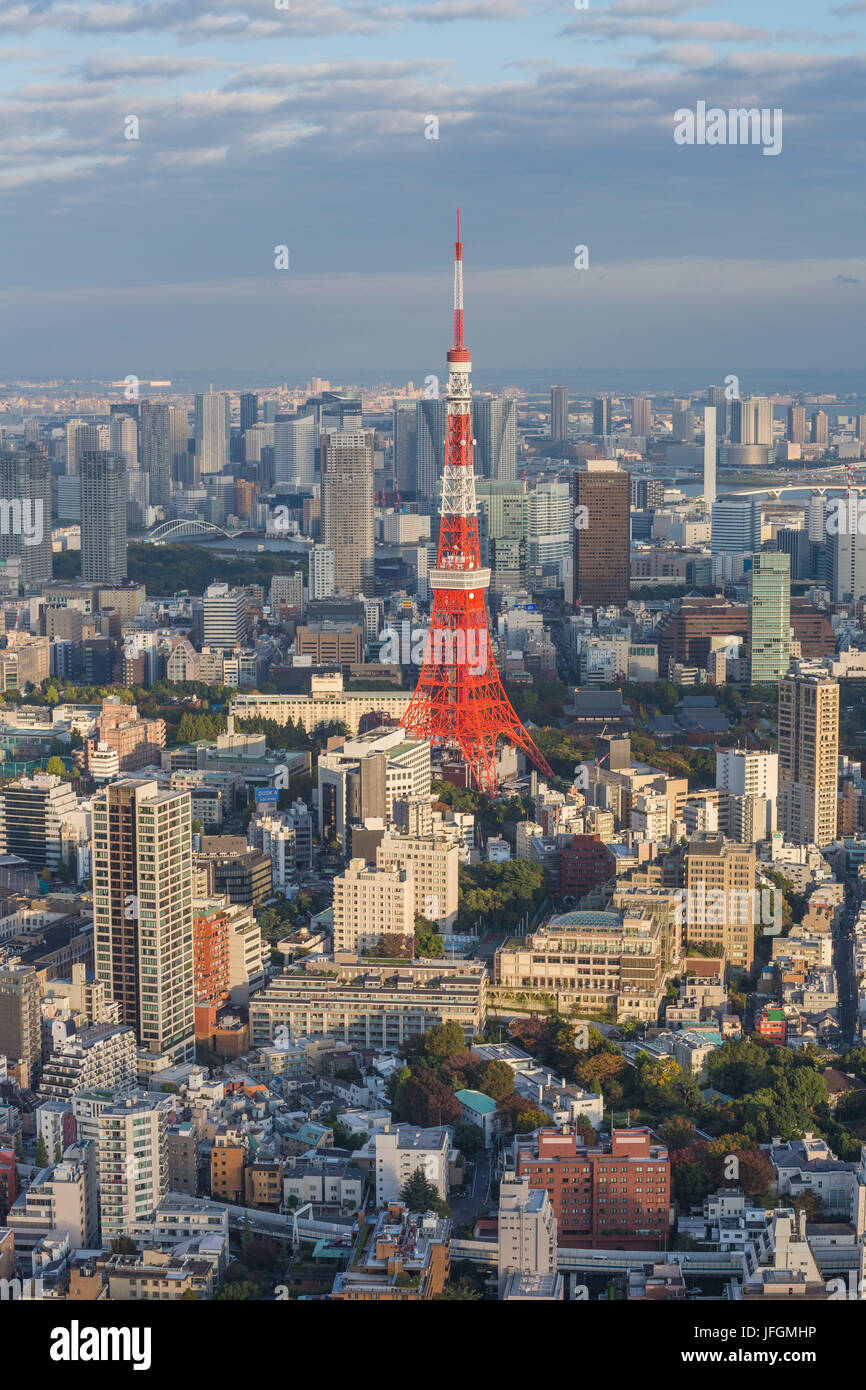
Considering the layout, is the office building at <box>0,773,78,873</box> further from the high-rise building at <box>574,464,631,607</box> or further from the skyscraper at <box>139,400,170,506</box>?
the skyscraper at <box>139,400,170,506</box>

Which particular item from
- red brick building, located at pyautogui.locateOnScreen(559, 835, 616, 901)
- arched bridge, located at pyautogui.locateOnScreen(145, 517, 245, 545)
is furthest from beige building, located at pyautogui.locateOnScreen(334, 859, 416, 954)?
arched bridge, located at pyautogui.locateOnScreen(145, 517, 245, 545)

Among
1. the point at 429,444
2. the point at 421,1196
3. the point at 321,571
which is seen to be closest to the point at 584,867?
the point at 421,1196

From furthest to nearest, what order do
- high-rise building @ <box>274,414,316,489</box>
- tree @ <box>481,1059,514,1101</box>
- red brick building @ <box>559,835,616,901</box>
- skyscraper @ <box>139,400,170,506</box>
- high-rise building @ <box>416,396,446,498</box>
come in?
high-rise building @ <box>274,414,316,489</box>
skyscraper @ <box>139,400,170,506</box>
high-rise building @ <box>416,396,446,498</box>
red brick building @ <box>559,835,616,901</box>
tree @ <box>481,1059,514,1101</box>

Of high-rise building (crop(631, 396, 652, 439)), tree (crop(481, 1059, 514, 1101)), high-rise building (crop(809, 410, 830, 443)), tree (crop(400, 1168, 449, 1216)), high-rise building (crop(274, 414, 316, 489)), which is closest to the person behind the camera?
tree (crop(400, 1168, 449, 1216))

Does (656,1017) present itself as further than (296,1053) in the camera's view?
Yes

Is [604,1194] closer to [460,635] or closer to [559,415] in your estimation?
[460,635]

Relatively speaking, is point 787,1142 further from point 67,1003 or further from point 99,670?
point 99,670

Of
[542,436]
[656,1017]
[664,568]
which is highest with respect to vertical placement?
[542,436]

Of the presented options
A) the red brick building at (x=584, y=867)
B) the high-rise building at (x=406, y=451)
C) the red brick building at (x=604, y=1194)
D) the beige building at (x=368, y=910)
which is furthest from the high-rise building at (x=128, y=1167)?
the high-rise building at (x=406, y=451)

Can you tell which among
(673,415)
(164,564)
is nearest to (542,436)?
(673,415)
